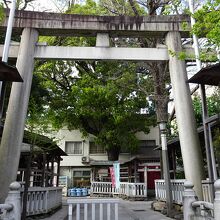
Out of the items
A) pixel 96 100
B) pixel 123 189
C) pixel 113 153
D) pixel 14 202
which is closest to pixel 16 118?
pixel 14 202

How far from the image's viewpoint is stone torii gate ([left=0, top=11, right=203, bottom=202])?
862cm

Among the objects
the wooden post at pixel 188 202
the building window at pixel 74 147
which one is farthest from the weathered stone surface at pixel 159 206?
the building window at pixel 74 147

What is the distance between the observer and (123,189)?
23562 mm

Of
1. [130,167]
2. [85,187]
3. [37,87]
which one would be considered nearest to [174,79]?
[37,87]

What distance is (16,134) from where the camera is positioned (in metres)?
8.44

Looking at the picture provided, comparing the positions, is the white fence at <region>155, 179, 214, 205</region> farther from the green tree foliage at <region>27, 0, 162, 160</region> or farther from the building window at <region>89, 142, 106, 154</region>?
the building window at <region>89, 142, 106, 154</region>

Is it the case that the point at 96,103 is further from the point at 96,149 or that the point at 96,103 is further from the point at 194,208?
the point at 194,208

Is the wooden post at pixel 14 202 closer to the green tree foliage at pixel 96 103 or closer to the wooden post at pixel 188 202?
the wooden post at pixel 188 202

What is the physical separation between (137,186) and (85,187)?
9.34 m

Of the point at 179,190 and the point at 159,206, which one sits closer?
the point at 179,190

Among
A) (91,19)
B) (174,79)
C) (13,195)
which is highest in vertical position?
(91,19)

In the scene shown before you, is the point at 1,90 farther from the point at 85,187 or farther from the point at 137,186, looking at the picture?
the point at 85,187

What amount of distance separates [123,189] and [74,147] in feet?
31.7

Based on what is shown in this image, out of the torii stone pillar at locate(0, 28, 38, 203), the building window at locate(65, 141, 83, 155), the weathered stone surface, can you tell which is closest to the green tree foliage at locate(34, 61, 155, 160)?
the building window at locate(65, 141, 83, 155)
